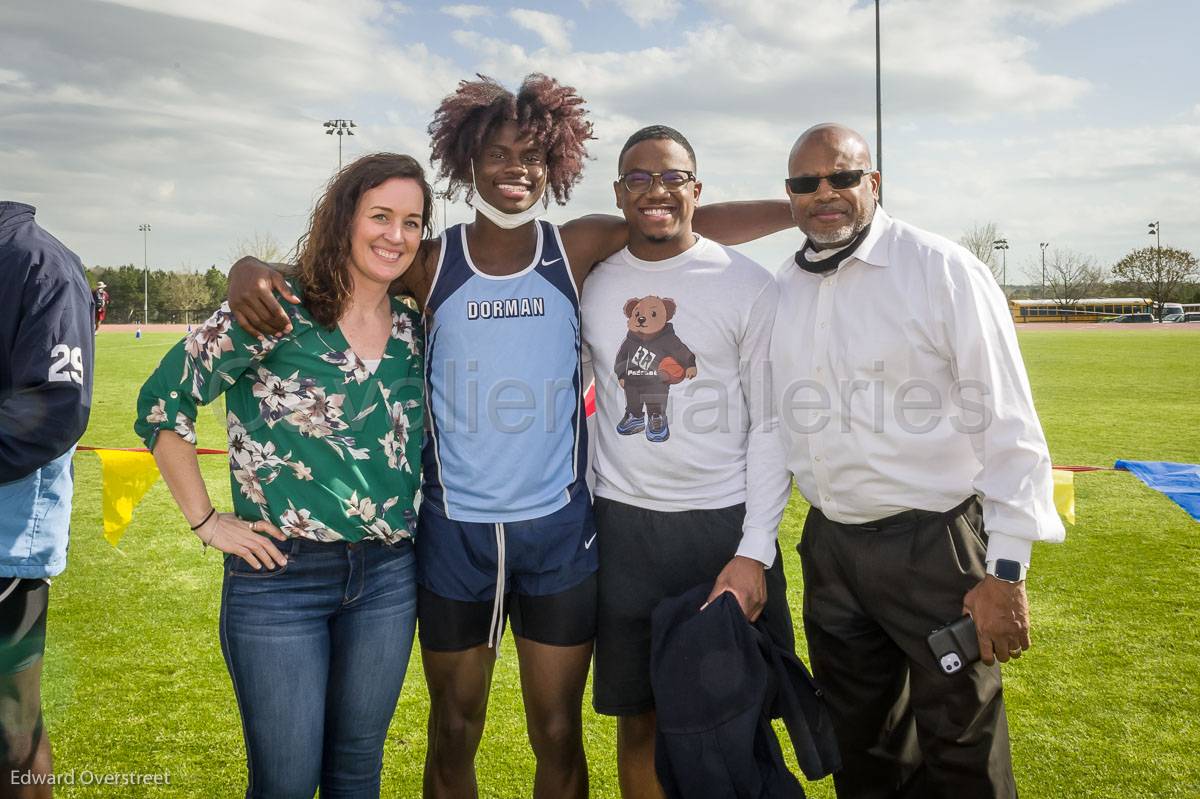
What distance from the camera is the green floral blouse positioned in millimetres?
2357

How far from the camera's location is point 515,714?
4.08 metres

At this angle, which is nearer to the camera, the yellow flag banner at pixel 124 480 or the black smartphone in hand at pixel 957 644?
the black smartphone in hand at pixel 957 644

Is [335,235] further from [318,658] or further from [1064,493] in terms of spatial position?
[1064,493]

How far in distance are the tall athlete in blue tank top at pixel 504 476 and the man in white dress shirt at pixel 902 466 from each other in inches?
31.8

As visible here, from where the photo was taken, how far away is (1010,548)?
2426 millimetres

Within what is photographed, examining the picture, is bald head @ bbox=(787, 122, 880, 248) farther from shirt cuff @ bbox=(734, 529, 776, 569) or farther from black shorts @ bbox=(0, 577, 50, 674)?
black shorts @ bbox=(0, 577, 50, 674)

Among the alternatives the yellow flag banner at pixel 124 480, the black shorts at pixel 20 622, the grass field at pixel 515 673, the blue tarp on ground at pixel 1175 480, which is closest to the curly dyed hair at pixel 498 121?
the grass field at pixel 515 673

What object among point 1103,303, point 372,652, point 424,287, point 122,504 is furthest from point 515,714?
point 1103,303

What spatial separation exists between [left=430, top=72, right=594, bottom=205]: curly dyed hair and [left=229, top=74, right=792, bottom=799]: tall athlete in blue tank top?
16 millimetres

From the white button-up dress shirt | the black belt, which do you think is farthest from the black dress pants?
the white button-up dress shirt

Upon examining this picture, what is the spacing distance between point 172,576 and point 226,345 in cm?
446

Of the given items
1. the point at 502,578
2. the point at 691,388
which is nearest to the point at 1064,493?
the point at 691,388

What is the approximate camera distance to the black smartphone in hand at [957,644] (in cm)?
251

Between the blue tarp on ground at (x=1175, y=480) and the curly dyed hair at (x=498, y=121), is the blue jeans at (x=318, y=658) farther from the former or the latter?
the blue tarp on ground at (x=1175, y=480)
